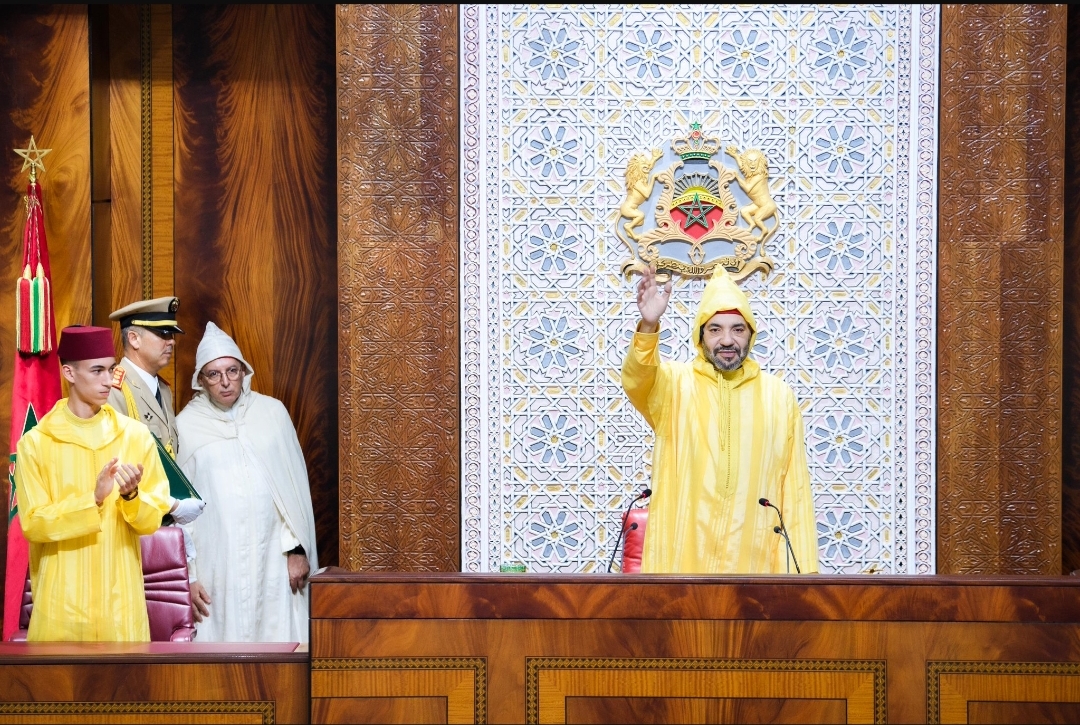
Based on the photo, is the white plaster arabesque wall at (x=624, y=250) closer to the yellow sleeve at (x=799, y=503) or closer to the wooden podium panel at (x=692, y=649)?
the yellow sleeve at (x=799, y=503)

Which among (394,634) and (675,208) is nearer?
(394,634)

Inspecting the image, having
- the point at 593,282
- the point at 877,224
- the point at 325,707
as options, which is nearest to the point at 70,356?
the point at 325,707

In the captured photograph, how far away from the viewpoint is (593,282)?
17.3 feet

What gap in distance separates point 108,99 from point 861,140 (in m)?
3.62

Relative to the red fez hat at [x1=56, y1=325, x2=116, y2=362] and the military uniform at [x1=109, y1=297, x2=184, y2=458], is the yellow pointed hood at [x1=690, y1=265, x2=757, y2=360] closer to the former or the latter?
the red fez hat at [x1=56, y1=325, x2=116, y2=362]

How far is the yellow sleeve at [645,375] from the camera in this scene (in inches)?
147

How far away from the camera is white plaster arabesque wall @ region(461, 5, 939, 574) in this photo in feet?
17.1

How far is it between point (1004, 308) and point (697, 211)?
142 centimetres

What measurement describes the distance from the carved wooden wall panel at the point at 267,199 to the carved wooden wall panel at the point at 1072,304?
3.54 metres

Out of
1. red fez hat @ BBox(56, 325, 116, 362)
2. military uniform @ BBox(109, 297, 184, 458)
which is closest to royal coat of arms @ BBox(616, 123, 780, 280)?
military uniform @ BBox(109, 297, 184, 458)

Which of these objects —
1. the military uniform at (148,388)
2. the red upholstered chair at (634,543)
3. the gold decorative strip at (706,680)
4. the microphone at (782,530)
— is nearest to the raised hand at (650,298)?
the microphone at (782,530)

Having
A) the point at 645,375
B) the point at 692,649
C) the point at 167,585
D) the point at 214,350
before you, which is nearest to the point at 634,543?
the point at 645,375

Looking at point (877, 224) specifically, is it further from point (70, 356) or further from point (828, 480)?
point (70, 356)

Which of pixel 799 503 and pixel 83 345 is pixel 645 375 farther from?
pixel 83 345
